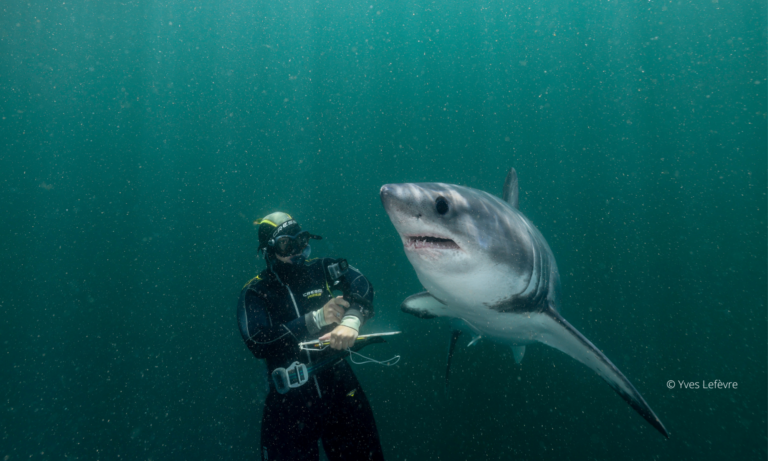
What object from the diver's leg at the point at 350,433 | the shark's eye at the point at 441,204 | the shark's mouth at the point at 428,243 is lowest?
the diver's leg at the point at 350,433

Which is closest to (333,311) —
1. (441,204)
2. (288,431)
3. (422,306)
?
(288,431)

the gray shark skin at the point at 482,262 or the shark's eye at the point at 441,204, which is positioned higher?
the shark's eye at the point at 441,204

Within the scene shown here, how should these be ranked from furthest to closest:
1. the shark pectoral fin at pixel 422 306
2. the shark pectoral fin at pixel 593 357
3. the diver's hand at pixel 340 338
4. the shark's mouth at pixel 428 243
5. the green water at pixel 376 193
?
1. the green water at pixel 376 193
2. the shark pectoral fin at pixel 422 306
3. the diver's hand at pixel 340 338
4. the shark pectoral fin at pixel 593 357
5. the shark's mouth at pixel 428 243

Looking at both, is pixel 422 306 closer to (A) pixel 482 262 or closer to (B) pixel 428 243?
(A) pixel 482 262

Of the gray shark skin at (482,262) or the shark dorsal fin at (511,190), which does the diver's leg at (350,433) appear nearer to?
the gray shark skin at (482,262)

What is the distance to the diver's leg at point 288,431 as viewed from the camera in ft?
8.70

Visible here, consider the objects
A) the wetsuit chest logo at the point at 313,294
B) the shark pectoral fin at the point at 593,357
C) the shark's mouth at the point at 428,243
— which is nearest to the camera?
the shark's mouth at the point at 428,243

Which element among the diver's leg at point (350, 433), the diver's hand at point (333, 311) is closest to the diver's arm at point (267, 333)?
the diver's hand at point (333, 311)

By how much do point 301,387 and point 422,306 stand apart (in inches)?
65.1

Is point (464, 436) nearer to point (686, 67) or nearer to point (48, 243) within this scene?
point (48, 243)

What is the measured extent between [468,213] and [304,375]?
1994mm

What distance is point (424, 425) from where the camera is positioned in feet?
35.9

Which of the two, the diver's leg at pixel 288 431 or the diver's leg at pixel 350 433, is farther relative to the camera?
the diver's leg at pixel 350 433

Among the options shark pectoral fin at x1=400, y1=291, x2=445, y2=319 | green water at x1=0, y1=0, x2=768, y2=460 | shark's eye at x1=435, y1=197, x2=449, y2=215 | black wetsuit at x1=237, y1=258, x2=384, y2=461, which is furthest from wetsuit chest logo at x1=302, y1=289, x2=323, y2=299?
green water at x1=0, y1=0, x2=768, y2=460
